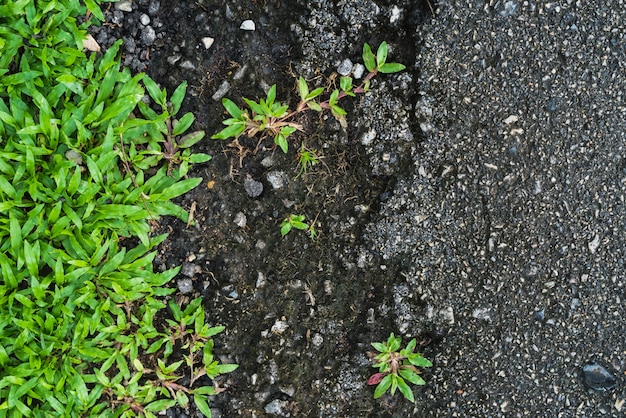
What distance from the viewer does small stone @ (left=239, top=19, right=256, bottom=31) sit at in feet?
6.64

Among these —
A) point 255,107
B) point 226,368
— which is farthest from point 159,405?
point 255,107

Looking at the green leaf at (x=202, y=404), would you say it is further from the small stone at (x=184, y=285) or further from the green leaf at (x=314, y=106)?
the green leaf at (x=314, y=106)

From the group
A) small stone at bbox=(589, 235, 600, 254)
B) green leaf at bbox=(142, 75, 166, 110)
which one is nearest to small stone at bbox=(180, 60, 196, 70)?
green leaf at bbox=(142, 75, 166, 110)

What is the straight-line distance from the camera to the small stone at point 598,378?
2.04 m

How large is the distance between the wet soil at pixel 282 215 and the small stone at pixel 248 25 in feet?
0.06

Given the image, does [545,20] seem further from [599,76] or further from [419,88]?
[419,88]

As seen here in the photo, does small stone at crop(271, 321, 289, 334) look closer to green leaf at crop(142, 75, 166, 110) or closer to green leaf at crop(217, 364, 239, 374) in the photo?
green leaf at crop(217, 364, 239, 374)

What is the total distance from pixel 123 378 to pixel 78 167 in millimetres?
784

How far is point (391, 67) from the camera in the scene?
79.1 inches

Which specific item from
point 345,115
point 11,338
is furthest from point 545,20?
point 11,338

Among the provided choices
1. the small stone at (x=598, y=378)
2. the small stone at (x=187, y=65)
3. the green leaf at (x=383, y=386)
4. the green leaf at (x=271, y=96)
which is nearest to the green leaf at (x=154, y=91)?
the small stone at (x=187, y=65)

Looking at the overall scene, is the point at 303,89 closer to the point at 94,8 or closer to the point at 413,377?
the point at 94,8

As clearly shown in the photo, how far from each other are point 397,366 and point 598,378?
0.76 meters

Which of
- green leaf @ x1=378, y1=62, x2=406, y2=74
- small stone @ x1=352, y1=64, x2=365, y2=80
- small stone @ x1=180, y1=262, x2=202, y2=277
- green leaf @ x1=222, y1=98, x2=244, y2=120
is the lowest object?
small stone @ x1=180, y1=262, x2=202, y2=277
